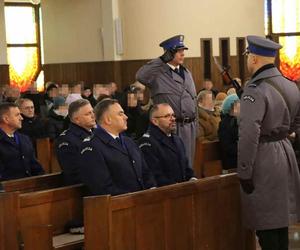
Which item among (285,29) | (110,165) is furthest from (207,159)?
(285,29)

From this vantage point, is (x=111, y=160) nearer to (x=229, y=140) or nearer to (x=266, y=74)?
(x=266, y=74)

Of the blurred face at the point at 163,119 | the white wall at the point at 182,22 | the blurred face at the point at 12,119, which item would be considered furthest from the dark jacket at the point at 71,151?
the white wall at the point at 182,22

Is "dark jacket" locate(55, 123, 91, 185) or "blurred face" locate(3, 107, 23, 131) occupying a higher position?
"blurred face" locate(3, 107, 23, 131)

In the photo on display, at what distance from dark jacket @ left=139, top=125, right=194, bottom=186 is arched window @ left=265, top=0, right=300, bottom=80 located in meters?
14.3

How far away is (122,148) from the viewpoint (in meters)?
5.34

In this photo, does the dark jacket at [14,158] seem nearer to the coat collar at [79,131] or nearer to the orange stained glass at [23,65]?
the coat collar at [79,131]

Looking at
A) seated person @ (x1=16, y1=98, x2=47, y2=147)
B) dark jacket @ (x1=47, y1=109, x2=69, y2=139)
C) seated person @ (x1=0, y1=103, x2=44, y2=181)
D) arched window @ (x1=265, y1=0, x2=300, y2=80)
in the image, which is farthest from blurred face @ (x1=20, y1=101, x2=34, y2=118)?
arched window @ (x1=265, y1=0, x2=300, y2=80)

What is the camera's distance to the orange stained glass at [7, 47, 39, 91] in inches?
859

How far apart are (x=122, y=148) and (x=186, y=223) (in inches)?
27.3

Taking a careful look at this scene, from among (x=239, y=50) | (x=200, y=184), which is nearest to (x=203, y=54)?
(x=239, y=50)

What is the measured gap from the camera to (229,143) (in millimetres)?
7789

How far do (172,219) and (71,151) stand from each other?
130 centimetres

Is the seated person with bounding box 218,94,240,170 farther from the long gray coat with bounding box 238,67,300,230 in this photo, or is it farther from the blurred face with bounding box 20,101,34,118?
the blurred face with bounding box 20,101,34,118

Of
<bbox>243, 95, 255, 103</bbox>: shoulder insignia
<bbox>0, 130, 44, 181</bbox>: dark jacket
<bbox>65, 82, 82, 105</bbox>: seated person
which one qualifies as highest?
<bbox>243, 95, 255, 103</bbox>: shoulder insignia
